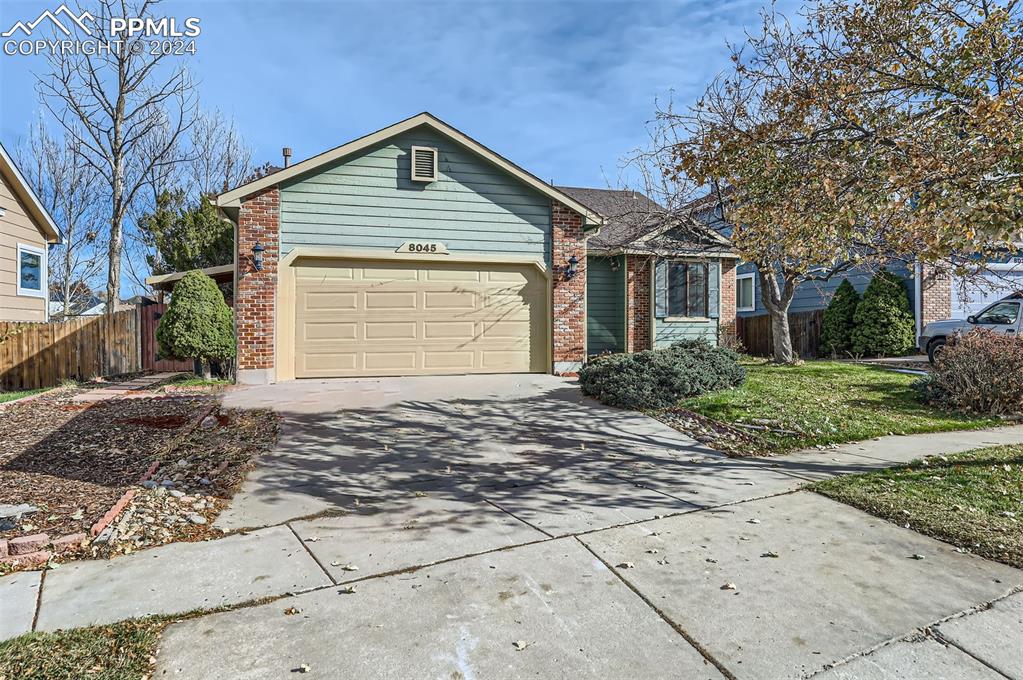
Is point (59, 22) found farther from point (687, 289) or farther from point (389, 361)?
point (687, 289)

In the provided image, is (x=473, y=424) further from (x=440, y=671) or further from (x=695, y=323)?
(x=695, y=323)

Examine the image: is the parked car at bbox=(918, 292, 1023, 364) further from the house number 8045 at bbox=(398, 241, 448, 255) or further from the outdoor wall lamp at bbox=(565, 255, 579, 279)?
the house number 8045 at bbox=(398, 241, 448, 255)

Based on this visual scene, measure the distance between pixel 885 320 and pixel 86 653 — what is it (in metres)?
19.1

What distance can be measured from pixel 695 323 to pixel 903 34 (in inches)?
391

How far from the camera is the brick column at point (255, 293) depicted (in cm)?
1069

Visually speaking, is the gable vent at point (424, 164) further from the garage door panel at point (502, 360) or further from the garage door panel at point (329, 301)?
the garage door panel at point (502, 360)

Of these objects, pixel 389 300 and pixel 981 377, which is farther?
pixel 389 300

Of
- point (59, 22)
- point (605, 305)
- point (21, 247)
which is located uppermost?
point (59, 22)

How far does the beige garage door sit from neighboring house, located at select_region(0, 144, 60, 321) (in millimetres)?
7957

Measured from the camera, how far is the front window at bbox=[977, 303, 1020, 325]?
1306 centimetres

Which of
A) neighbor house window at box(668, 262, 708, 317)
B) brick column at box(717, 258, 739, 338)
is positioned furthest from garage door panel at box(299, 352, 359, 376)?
brick column at box(717, 258, 739, 338)

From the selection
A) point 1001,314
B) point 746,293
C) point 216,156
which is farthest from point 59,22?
point 1001,314

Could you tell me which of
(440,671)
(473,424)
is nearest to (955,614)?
(440,671)

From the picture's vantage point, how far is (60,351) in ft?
43.9
